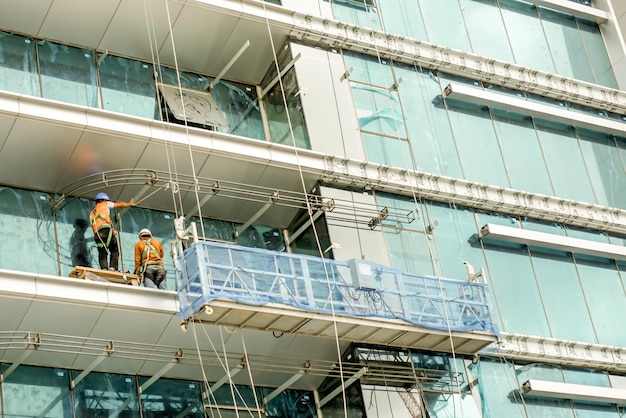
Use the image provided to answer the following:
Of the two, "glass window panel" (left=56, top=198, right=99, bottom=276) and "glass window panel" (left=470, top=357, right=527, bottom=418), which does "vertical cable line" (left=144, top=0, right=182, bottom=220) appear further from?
"glass window panel" (left=470, top=357, right=527, bottom=418)

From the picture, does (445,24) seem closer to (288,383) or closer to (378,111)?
(378,111)

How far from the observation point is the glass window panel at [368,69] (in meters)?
27.4

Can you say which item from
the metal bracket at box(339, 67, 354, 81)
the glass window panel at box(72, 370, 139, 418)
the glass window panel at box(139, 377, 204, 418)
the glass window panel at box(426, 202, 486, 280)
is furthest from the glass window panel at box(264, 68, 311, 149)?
the glass window panel at box(72, 370, 139, 418)

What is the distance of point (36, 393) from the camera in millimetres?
21047

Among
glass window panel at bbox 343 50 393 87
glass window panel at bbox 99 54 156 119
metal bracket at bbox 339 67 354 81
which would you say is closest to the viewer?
glass window panel at bbox 99 54 156 119

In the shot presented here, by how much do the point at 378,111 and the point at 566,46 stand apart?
809 centimetres

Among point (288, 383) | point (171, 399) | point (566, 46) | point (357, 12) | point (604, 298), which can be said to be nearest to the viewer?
point (171, 399)

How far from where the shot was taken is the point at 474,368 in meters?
24.6

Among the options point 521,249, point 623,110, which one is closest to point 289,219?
point 521,249

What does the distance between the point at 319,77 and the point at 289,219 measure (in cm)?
335

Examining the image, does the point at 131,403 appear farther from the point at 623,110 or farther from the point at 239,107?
the point at 623,110

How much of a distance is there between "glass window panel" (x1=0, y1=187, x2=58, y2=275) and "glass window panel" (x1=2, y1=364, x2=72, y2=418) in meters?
1.97

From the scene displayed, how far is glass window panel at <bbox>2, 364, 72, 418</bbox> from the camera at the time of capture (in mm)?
20719

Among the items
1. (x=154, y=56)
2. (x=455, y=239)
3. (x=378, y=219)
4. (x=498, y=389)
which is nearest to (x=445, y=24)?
(x=455, y=239)
